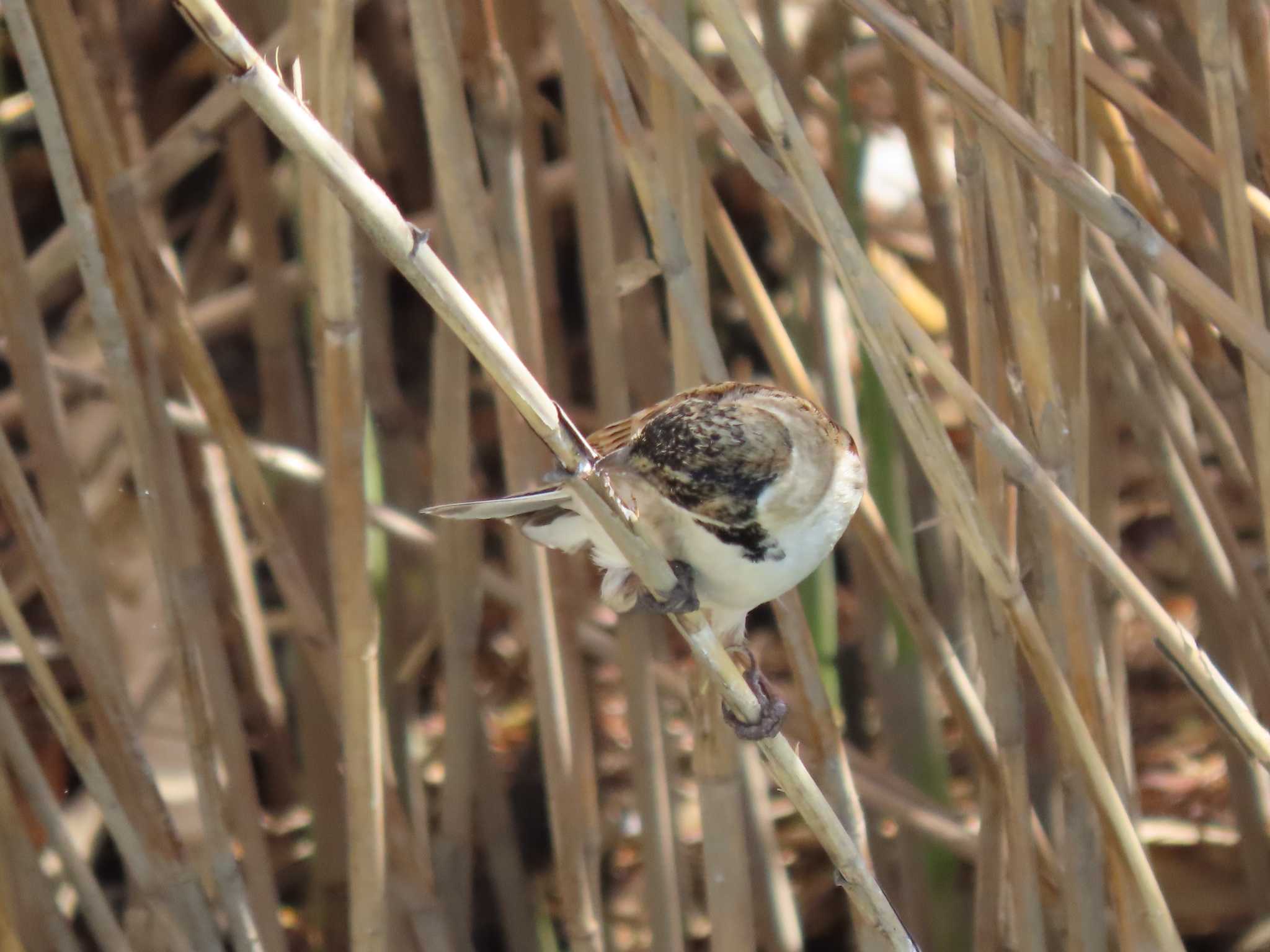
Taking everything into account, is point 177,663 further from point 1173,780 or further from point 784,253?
point 1173,780

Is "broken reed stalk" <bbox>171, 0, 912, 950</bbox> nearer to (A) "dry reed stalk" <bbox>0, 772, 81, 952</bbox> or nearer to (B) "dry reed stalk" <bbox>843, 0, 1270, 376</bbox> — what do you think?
(B) "dry reed stalk" <bbox>843, 0, 1270, 376</bbox>

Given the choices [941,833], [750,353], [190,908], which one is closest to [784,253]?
[750,353]

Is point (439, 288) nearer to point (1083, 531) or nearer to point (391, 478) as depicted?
point (1083, 531)

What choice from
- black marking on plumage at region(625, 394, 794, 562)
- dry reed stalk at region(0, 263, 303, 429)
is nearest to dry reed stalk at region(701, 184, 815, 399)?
black marking on plumage at region(625, 394, 794, 562)

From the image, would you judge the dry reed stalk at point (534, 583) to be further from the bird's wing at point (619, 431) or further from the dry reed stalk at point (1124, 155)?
the dry reed stalk at point (1124, 155)

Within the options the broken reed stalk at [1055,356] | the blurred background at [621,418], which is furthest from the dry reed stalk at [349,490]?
the broken reed stalk at [1055,356]

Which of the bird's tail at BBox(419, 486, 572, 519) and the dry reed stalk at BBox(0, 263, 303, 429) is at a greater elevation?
the dry reed stalk at BBox(0, 263, 303, 429)
